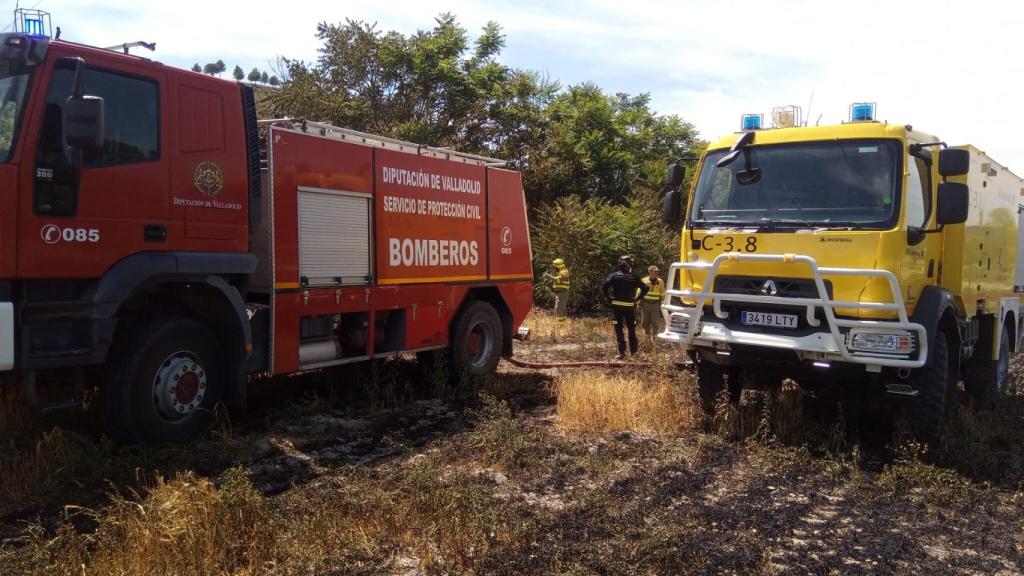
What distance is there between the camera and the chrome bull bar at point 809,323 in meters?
5.73

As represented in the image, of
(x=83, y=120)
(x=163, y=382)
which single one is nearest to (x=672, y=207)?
(x=163, y=382)

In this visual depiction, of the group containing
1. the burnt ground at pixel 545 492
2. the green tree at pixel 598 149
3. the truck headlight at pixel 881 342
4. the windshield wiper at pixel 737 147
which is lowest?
the burnt ground at pixel 545 492

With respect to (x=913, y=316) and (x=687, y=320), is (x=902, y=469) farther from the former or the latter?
(x=687, y=320)

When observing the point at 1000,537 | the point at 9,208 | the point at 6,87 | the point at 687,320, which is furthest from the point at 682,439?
the point at 6,87

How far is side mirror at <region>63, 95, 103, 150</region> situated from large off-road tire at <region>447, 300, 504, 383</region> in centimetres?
472

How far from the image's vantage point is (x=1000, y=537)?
466 cm

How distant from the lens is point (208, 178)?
6.13 m

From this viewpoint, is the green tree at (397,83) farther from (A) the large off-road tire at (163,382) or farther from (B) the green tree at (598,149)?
(A) the large off-road tire at (163,382)

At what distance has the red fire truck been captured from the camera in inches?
200

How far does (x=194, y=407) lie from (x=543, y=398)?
389 cm

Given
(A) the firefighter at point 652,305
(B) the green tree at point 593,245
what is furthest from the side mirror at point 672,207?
(B) the green tree at point 593,245

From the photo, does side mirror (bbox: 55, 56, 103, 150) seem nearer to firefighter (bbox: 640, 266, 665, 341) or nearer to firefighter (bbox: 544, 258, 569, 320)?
firefighter (bbox: 640, 266, 665, 341)

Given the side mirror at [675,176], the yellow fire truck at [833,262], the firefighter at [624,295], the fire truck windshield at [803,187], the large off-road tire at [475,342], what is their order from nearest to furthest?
the yellow fire truck at [833,262] → the fire truck windshield at [803,187] → the side mirror at [675,176] → the large off-road tire at [475,342] → the firefighter at [624,295]

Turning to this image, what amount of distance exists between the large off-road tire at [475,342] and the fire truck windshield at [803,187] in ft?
10.5
